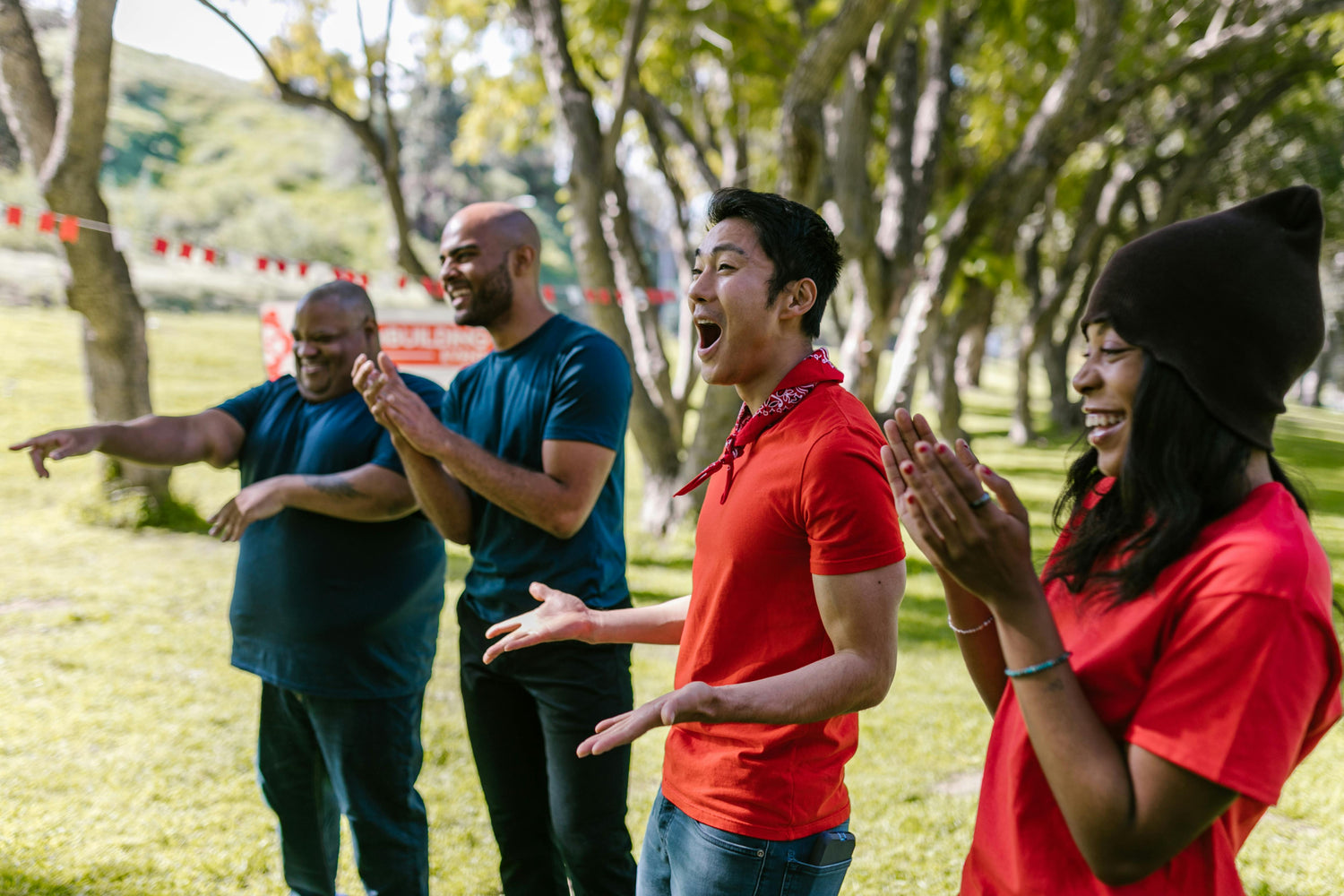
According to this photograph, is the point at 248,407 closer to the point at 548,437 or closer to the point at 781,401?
the point at 548,437

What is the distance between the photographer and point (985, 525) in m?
1.27

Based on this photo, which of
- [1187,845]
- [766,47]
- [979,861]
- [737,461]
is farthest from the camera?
[766,47]

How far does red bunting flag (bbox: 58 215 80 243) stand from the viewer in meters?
7.48

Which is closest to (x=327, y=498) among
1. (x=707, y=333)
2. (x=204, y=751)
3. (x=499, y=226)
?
(x=499, y=226)

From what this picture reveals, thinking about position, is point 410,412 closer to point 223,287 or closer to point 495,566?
point 495,566

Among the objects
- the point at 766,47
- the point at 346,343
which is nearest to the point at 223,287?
the point at 766,47

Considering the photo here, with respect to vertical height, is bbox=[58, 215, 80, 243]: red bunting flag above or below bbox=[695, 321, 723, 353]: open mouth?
above

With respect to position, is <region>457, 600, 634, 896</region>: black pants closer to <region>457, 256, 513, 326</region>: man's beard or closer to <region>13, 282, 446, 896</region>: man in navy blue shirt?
<region>13, 282, 446, 896</region>: man in navy blue shirt

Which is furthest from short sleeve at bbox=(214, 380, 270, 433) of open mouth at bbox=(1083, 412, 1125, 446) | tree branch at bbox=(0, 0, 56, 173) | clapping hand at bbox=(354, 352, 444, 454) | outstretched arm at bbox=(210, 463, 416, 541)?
tree branch at bbox=(0, 0, 56, 173)

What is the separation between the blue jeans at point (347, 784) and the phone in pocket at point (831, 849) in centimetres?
154

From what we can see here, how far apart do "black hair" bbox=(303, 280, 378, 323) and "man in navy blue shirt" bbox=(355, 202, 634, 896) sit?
1.05ft

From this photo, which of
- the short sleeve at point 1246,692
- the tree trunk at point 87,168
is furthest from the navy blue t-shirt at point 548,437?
the tree trunk at point 87,168

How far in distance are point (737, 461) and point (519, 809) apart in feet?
4.71

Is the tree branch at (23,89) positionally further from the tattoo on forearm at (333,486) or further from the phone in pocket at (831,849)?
the phone in pocket at (831,849)
